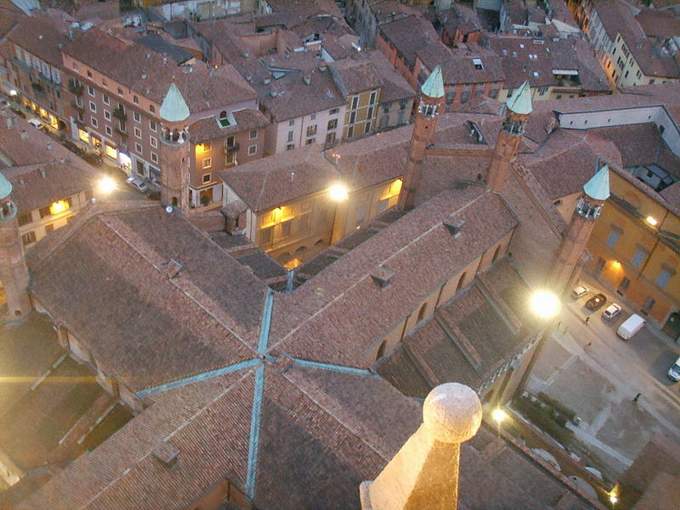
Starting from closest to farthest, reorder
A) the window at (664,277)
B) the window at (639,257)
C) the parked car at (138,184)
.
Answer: the window at (664,277), the window at (639,257), the parked car at (138,184)

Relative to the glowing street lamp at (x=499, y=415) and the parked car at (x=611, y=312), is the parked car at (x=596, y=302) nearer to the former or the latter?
the parked car at (x=611, y=312)

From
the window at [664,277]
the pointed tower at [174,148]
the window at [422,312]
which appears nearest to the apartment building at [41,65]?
the pointed tower at [174,148]

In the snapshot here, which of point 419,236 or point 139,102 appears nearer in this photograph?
point 419,236

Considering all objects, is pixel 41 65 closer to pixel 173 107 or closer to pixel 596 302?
pixel 173 107

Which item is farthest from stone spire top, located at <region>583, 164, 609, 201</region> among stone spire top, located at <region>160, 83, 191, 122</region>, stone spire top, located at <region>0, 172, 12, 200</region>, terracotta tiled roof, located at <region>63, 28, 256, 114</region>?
terracotta tiled roof, located at <region>63, 28, 256, 114</region>

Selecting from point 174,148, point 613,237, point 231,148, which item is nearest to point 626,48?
point 613,237

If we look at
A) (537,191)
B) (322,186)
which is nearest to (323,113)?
(322,186)

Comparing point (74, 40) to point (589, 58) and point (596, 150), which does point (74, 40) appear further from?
point (589, 58)
